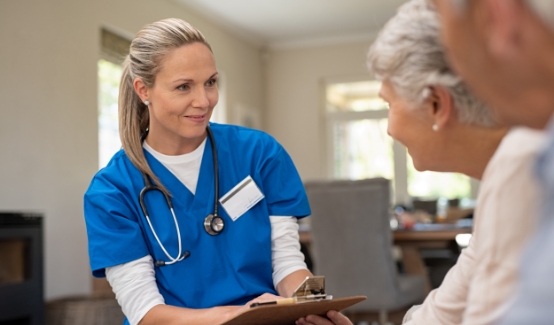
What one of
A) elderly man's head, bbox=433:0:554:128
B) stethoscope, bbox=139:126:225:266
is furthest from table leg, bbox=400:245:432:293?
elderly man's head, bbox=433:0:554:128

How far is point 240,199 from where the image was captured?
166cm

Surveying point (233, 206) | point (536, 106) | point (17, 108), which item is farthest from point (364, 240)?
point (536, 106)

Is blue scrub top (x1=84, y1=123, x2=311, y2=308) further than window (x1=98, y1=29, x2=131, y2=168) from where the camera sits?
No

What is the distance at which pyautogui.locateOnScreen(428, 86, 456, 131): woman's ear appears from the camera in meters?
0.88

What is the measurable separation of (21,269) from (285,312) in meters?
2.78

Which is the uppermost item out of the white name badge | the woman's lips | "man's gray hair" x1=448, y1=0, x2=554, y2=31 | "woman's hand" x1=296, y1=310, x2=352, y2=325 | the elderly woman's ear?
the woman's lips

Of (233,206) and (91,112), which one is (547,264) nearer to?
(233,206)

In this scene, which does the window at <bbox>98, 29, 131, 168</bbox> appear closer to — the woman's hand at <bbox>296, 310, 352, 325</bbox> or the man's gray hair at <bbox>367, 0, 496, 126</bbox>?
the woman's hand at <bbox>296, 310, 352, 325</bbox>

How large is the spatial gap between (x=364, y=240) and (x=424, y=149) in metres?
2.40

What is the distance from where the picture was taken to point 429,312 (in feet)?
3.67

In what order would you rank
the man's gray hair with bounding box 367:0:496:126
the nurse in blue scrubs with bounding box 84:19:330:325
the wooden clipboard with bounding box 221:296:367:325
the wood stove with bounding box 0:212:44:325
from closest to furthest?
the man's gray hair with bounding box 367:0:496:126 < the wooden clipboard with bounding box 221:296:367:325 < the nurse in blue scrubs with bounding box 84:19:330:325 < the wood stove with bounding box 0:212:44:325

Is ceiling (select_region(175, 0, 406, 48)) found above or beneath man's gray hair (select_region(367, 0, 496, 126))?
above

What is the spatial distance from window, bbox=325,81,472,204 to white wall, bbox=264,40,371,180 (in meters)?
0.15

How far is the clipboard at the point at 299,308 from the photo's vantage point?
1.15 m
